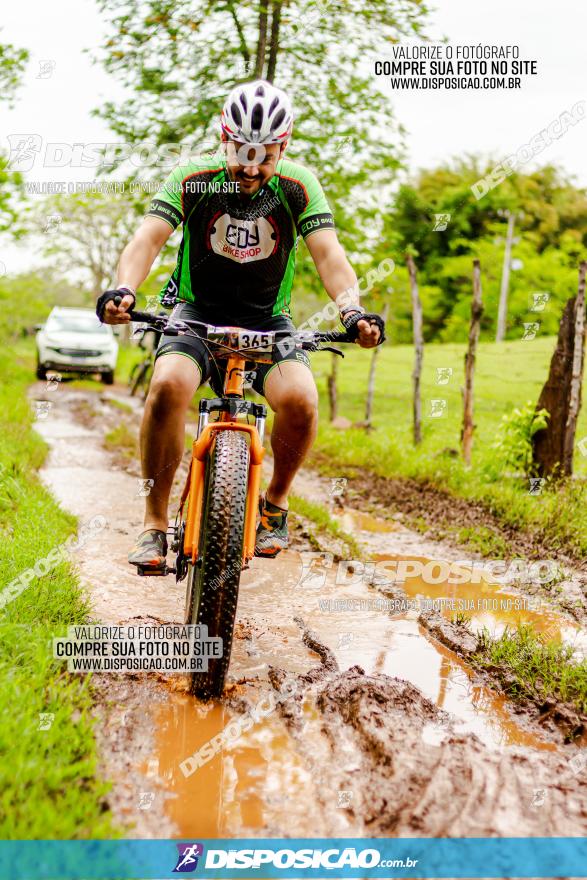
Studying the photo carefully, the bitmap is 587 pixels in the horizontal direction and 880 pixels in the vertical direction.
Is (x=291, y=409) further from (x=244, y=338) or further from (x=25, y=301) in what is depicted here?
(x=25, y=301)

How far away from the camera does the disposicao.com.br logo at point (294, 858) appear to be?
2.25 metres

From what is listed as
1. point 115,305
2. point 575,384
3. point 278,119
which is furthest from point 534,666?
point 575,384

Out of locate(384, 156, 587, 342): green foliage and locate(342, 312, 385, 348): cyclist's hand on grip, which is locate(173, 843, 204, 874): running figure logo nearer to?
locate(342, 312, 385, 348): cyclist's hand on grip

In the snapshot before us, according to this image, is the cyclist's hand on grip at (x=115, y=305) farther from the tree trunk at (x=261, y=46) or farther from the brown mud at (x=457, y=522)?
the tree trunk at (x=261, y=46)

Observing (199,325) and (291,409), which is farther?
(291,409)

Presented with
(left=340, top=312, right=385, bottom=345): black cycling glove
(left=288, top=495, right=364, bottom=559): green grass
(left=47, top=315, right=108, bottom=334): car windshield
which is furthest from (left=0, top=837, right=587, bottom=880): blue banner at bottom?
(left=47, top=315, right=108, bottom=334): car windshield

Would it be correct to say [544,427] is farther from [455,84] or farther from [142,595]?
[142,595]

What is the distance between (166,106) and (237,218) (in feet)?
30.0

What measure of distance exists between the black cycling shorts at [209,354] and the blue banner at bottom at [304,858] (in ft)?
6.28

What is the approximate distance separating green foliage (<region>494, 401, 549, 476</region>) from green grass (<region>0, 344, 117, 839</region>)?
15.3ft

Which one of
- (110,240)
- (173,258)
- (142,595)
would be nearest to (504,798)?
(142,595)

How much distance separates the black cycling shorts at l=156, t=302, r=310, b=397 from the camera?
3467mm

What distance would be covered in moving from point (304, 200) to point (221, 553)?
1.86m

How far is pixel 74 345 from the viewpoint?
698 inches
